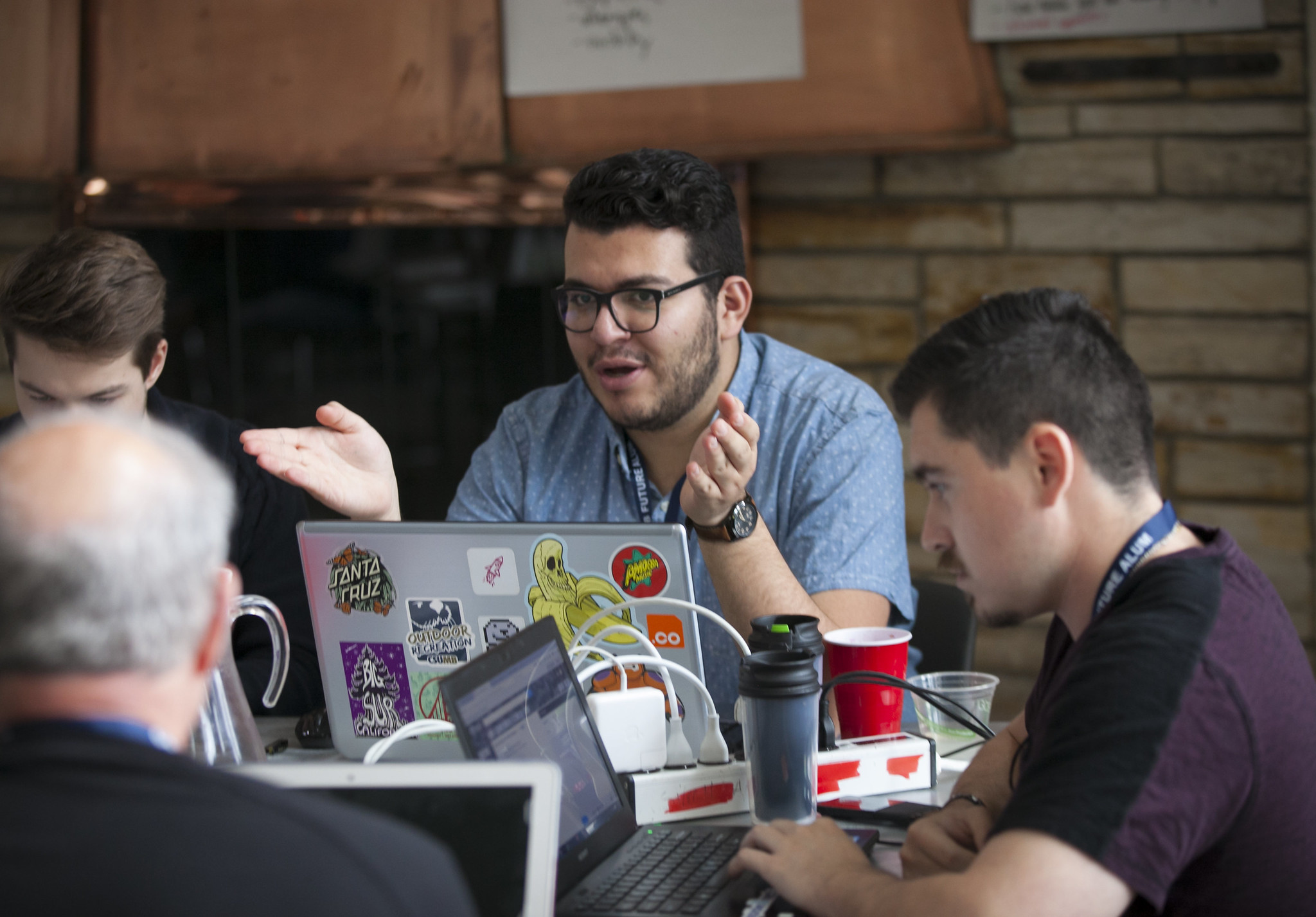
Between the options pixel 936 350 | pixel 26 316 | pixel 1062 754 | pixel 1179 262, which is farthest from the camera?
pixel 1179 262

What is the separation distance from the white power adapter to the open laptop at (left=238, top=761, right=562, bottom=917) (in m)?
0.34

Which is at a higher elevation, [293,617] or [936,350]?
[936,350]

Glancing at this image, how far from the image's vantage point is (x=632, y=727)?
1.25 meters

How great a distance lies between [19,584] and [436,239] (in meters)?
2.38

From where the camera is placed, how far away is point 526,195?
2793 mm

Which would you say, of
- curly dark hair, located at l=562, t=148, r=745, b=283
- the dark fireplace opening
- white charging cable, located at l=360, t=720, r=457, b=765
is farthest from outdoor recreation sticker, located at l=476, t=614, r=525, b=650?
the dark fireplace opening

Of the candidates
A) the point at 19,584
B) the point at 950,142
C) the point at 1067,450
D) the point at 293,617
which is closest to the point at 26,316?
the point at 293,617

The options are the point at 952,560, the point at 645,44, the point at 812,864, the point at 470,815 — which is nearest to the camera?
the point at 470,815

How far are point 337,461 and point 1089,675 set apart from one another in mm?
1106

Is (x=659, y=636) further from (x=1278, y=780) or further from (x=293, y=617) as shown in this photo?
(x=293, y=617)

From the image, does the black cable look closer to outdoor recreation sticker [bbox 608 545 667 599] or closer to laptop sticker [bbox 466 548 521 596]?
outdoor recreation sticker [bbox 608 545 667 599]

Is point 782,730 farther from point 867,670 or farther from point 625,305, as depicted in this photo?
point 625,305

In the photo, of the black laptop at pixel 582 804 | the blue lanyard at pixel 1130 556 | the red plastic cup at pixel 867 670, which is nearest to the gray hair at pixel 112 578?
the black laptop at pixel 582 804

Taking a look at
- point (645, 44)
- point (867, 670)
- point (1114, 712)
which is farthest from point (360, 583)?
point (645, 44)
